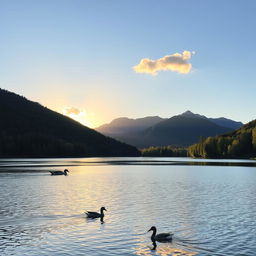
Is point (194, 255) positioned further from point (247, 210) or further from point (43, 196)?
point (43, 196)

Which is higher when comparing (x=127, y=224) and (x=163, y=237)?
(x=163, y=237)

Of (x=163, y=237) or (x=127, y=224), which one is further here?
(x=127, y=224)

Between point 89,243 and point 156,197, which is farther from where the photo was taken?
point 156,197

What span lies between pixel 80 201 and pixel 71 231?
21073mm

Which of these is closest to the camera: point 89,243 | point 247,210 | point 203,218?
point 89,243

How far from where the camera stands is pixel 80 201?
2239 inches

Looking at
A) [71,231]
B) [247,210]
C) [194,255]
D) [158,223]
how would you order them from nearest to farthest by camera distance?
[194,255]
[71,231]
[158,223]
[247,210]

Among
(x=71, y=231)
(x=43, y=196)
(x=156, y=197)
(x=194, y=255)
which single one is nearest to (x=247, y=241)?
(x=194, y=255)

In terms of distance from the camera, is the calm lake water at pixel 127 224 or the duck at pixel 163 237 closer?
the calm lake water at pixel 127 224

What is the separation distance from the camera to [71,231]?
3591 centimetres

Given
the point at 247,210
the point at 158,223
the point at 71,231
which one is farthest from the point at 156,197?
the point at 71,231

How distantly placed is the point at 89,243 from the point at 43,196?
32818 millimetres

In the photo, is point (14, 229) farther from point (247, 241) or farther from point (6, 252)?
point (247, 241)

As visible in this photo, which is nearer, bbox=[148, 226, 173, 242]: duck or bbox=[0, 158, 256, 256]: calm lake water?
bbox=[0, 158, 256, 256]: calm lake water
